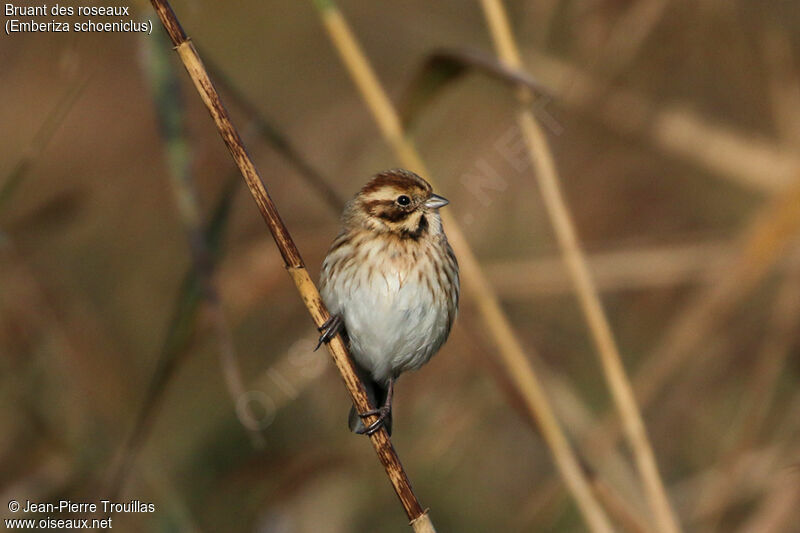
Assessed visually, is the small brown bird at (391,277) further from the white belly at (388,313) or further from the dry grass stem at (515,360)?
the dry grass stem at (515,360)

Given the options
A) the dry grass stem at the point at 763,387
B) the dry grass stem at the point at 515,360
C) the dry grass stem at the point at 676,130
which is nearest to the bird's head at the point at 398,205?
the dry grass stem at the point at 515,360

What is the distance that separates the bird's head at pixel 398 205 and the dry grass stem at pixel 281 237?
818mm

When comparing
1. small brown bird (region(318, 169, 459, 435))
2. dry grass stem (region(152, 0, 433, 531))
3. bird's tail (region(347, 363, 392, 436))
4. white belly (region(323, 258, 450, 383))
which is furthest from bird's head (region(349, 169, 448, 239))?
dry grass stem (region(152, 0, 433, 531))

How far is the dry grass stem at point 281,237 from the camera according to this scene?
1685 millimetres

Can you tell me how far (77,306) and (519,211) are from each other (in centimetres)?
186

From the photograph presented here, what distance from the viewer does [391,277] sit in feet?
9.05

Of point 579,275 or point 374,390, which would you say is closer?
point 579,275

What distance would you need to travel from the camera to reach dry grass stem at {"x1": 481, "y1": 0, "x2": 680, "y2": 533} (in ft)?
8.00

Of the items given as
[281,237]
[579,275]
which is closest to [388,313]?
[579,275]

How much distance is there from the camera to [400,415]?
3.83m

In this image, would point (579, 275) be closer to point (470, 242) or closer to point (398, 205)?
point (398, 205)

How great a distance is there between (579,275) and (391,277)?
1.83 feet

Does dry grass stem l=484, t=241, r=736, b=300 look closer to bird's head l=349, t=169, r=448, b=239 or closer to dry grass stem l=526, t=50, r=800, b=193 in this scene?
dry grass stem l=526, t=50, r=800, b=193

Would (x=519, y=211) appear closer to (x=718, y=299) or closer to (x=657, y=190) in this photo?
(x=657, y=190)
